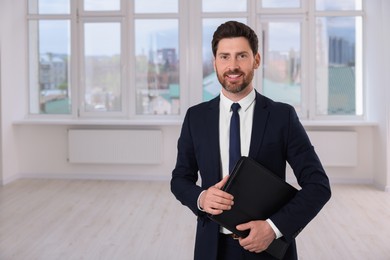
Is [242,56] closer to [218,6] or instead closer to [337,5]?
[218,6]

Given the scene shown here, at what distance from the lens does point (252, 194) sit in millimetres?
1228

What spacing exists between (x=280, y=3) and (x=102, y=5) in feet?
8.24

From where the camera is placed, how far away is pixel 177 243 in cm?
410

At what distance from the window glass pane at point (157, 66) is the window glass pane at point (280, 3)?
1280 millimetres

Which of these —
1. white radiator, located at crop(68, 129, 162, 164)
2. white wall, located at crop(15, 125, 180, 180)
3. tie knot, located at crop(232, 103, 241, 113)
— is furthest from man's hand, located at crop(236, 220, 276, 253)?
white wall, located at crop(15, 125, 180, 180)

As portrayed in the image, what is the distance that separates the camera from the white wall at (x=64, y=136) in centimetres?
632

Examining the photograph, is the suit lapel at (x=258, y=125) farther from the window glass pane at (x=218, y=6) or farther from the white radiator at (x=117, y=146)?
the window glass pane at (x=218, y=6)

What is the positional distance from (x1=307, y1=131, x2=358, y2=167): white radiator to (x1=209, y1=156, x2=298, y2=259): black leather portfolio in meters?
5.54

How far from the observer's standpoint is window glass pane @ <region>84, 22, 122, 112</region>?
716 centimetres

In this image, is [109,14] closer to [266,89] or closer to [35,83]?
[35,83]

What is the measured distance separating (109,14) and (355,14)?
341cm

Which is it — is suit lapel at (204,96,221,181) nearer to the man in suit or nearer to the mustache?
the man in suit

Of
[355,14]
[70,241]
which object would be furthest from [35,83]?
[355,14]

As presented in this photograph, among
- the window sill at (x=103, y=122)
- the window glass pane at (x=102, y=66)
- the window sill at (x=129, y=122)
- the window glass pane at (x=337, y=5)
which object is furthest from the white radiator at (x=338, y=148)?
the window glass pane at (x=102, y=66)
